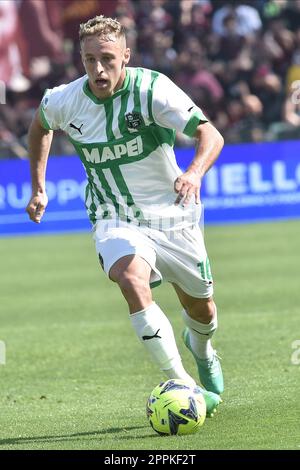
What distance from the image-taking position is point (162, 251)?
7.20m

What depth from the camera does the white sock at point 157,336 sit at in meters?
6.75

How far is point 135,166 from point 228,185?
1412 centimetres

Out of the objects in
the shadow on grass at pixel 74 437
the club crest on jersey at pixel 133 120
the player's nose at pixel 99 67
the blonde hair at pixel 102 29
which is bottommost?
the shadow on grass at pixel 74 437

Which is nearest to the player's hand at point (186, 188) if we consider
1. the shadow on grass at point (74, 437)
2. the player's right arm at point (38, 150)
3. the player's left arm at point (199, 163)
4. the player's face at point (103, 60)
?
the player's left arm at point (199, 163)

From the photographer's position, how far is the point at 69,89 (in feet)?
24.4

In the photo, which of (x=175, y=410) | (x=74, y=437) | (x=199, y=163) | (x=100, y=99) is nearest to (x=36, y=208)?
(x=100, y=99)

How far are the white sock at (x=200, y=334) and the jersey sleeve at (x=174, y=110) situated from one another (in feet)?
4.75

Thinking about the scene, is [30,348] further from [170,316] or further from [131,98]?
[131,98]

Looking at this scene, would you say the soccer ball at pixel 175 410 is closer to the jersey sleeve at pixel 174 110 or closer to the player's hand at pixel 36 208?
the player's hand at pixel 36 208

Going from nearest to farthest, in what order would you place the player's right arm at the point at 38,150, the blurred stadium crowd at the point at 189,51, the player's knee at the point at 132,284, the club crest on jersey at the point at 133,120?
1. the player's knee at the point at 132,284
2. the club crest on jersey at the point at 133,120
3. the player's right arm at the point at 38,150
4. the blurred stadium crowd at the point at 189,51

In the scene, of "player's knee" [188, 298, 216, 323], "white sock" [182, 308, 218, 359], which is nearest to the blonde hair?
"player's knee" [188, 298, 216, 323]

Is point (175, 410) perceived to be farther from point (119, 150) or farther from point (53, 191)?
point (53, 191)

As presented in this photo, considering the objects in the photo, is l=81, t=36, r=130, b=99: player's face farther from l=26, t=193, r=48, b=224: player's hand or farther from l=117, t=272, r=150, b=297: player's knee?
l=117, t=272, r=150, b=297: player's knee

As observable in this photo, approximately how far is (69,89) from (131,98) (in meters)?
0.49
